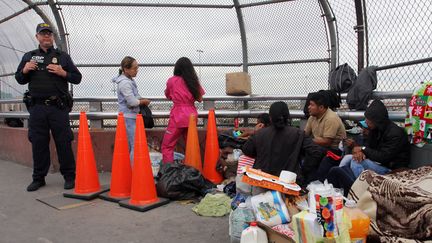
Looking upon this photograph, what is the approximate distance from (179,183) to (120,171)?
2.43 ft

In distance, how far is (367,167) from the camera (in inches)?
135

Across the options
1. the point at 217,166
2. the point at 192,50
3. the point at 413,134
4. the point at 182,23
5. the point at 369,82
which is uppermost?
the point at 182,23

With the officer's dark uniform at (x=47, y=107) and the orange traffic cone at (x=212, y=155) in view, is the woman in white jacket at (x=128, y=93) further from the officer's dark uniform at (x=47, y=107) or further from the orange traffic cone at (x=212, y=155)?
the orange traffic cone at (x=212, y=155)

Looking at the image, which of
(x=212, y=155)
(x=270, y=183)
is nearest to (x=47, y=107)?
(x=212, y=155)

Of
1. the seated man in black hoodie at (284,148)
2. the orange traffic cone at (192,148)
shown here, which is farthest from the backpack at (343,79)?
the orange traffic cone at (192,148)

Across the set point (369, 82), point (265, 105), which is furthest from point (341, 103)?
point (265, 105)

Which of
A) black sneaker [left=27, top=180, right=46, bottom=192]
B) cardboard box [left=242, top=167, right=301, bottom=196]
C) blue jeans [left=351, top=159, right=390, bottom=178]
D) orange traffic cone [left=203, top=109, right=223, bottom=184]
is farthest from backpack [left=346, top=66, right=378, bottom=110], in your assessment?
black sneaker [left=27, top=180, right=46, bottom=192]

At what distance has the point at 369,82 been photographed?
4.50 meters

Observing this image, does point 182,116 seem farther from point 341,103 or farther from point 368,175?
point 368,175

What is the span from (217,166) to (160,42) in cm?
221

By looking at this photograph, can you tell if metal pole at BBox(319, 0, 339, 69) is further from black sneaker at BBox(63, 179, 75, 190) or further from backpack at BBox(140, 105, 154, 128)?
black sneaker at BBox(63, 179, 75, 190)

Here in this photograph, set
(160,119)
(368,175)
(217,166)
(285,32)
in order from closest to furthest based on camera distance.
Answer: (368,175)
(217,166)
(285,32)
(160,119)

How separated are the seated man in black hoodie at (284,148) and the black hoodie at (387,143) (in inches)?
23.7

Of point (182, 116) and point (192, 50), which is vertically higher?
point (192, 50)
